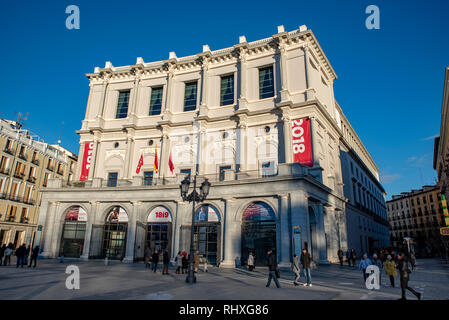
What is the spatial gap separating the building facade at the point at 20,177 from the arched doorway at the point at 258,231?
28.0 meters

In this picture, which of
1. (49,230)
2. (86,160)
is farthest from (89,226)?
(86,160)

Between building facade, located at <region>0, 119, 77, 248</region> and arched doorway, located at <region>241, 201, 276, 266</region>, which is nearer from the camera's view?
arched doorway, located at <region>241, 201, 276, 266</region>

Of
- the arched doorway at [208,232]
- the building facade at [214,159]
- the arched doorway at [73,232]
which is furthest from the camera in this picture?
the arched doorway at [73,232]

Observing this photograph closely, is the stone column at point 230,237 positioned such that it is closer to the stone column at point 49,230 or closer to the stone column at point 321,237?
the stone column at point 321,237

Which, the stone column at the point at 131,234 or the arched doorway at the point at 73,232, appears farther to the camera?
the arched doorway at the point at 73,232

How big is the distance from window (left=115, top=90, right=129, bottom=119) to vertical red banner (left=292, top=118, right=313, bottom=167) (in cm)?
1872

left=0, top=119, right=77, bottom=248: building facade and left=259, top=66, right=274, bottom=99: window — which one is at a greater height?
left=259, top=66, right=274, bottom=99: window

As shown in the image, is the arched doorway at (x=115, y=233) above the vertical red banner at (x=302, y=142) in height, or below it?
below

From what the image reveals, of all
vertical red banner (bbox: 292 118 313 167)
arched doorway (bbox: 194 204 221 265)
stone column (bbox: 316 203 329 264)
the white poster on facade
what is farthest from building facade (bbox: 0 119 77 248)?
stone column (bbox: 316 203 329 264)

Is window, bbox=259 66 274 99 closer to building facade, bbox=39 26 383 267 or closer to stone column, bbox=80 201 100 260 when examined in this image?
building facade, bbox=39 26 383 267

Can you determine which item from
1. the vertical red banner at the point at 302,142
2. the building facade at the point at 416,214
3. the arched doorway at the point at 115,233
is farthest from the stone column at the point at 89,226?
the building facade at the point at 416,214

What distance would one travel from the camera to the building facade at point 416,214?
224 feet

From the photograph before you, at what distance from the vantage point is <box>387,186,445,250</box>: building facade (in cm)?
6831
